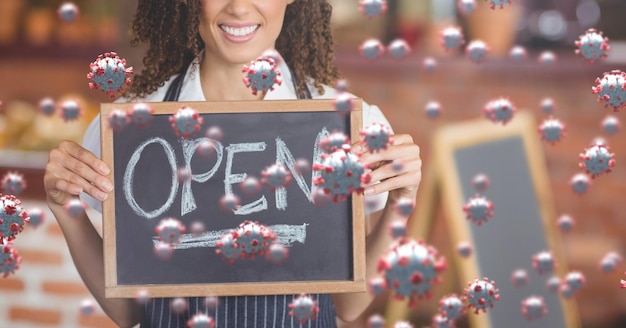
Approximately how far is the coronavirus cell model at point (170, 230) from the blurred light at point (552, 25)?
6.96 ft

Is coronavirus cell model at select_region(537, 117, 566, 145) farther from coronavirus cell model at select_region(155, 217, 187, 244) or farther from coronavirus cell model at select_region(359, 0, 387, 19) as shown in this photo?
coronavirus cell model at select_region(155, 217, 187, 244)

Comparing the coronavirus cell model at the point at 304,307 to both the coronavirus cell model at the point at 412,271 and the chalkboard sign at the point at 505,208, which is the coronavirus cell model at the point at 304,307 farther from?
the chalkboard sign at the point at 505,208

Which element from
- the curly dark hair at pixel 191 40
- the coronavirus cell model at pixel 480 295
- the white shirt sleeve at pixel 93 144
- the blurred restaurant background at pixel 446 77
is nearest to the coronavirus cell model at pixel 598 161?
the coronavirus cell model at pixel 480 295

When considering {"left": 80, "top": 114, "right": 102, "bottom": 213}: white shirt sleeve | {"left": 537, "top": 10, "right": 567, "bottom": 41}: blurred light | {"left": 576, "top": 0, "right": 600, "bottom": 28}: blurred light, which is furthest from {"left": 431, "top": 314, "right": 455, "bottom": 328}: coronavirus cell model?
{"left": 576, "top": 0, "right": 600, "bottom": 28}: blurred light

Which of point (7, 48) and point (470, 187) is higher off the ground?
point (7, 48)

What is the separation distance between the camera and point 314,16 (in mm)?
900

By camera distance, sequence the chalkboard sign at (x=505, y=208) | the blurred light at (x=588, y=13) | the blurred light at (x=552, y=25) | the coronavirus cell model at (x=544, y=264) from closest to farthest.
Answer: the coronavirus cell model at (x=544, y=264), the chalkboard sign at (x=505, y=208), the blurred light at (x=552, y=25), the blurred light at (x=588, y=13)

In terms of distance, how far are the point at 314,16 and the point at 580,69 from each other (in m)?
1.86

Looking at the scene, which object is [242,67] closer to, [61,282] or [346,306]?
[346,306]

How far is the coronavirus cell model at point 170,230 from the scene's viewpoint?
86cm

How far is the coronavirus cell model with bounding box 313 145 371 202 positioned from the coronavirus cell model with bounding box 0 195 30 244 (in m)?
0.29

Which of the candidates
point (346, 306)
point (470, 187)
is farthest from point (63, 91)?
point (346, 306)

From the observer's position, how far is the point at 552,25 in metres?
2.80

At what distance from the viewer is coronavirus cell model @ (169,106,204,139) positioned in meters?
0.82
